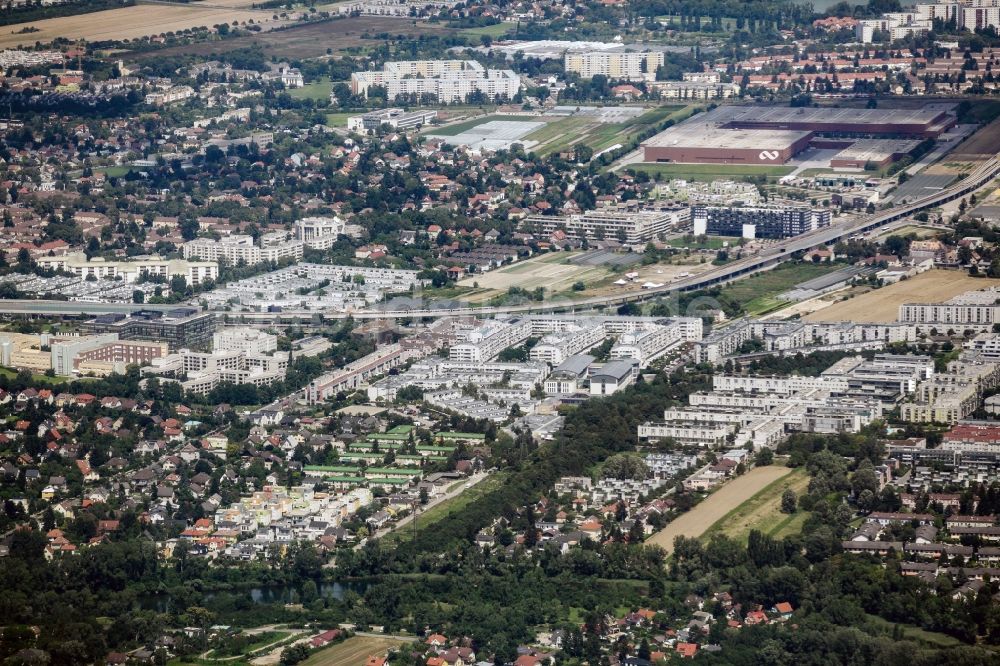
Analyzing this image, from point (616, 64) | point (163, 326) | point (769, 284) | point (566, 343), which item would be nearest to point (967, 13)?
point (616, 64)

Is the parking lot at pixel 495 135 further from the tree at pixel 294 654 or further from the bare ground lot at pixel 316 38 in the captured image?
the tree at pixel 294 654

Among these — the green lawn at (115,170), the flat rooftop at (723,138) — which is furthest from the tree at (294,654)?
the flat rooftop at (723,138)

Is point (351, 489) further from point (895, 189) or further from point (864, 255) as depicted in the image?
point (895, 189)

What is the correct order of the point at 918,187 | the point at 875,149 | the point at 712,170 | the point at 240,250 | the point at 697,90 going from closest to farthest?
the point at 240,250 < the point at 918,187 < the point at 712,170 < the point at 875,149 < the point at 697,90

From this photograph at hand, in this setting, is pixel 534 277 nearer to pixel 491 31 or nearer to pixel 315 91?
pixel 315 91

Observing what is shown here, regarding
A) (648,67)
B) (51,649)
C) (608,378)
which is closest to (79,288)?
(608,378)

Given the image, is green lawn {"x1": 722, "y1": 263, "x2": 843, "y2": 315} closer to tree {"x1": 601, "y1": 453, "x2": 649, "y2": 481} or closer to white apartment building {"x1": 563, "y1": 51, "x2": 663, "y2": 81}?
tree {"x1": 601, "y1": 453, "x2": 649, "y2": 481}
